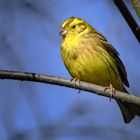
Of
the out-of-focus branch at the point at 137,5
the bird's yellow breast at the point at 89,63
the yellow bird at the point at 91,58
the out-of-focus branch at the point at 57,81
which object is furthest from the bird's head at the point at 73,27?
the out-of-focus branch at the point at 137,5

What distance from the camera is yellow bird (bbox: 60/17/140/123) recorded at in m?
4.90

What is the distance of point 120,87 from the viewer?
205 inches

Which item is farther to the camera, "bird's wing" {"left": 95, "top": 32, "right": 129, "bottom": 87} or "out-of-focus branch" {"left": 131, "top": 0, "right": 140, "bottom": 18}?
"bird's wing" {"left": 95, "top": 32, "right": 129, "bottom": 87}

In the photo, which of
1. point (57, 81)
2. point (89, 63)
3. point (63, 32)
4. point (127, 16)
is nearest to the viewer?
point (127, 16)

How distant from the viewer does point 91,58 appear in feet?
16.5

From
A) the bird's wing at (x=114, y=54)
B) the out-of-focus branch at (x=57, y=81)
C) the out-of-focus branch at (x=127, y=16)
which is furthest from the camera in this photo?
the bird's wing at (x=114, y=54)

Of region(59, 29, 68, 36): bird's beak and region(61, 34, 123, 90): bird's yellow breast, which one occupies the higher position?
region(59, 29, 68, 36): bird's beak

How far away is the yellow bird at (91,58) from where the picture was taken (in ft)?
16.1

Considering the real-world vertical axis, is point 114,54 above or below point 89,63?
below

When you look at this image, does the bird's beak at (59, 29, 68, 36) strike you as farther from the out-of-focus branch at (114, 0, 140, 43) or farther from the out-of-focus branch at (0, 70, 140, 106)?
the out-of-focus branch at (114, 0, 140, 43)

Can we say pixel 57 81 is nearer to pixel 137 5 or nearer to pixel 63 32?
pixel 137 5

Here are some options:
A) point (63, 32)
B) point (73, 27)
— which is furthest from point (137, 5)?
point (73, 27)

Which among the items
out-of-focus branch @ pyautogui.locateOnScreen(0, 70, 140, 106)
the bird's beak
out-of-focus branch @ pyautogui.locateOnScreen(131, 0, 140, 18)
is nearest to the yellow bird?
the bird's beak

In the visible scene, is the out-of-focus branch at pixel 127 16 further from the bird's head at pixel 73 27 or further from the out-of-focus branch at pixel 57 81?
the bird's head at pixel 73 27
